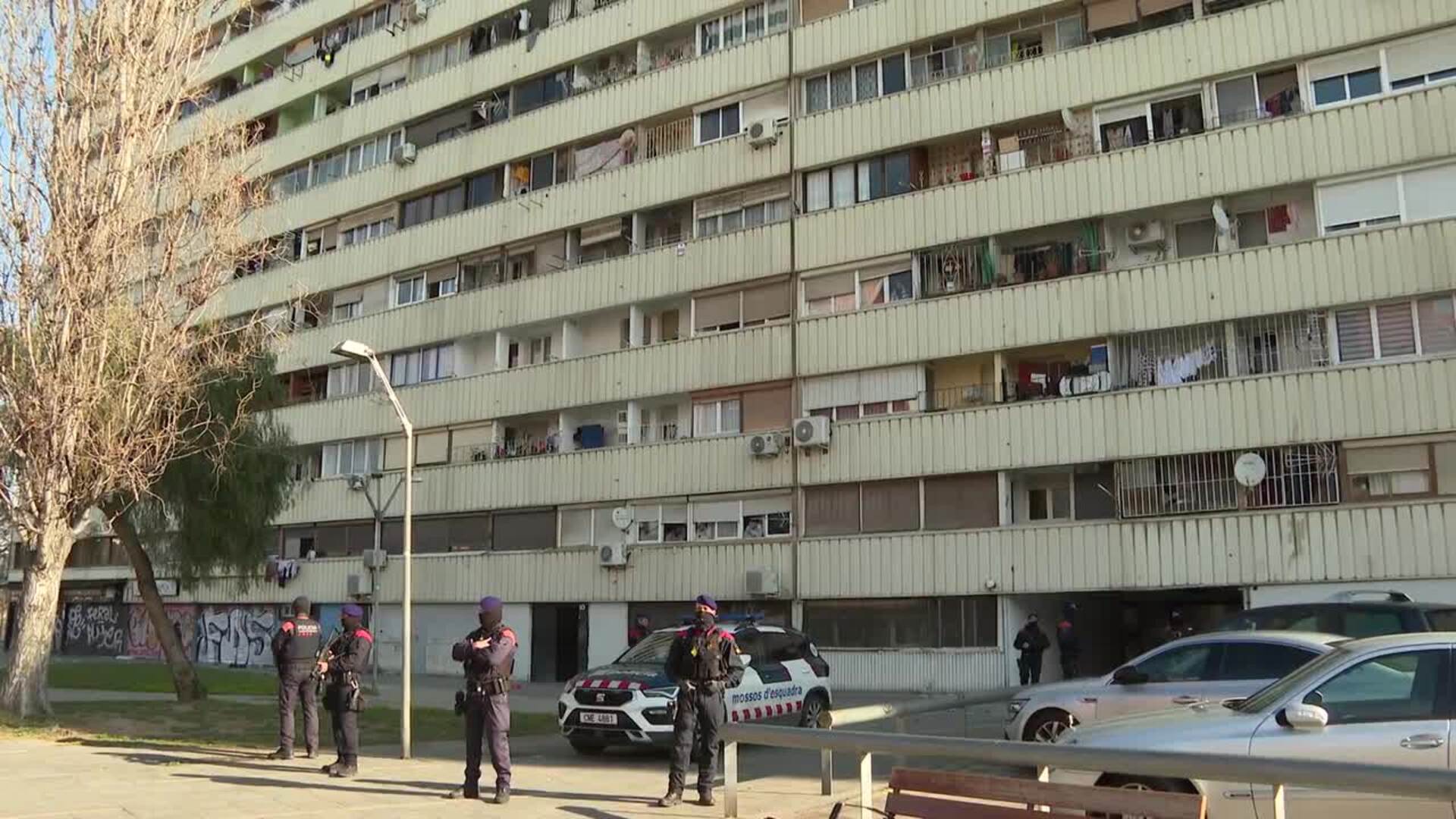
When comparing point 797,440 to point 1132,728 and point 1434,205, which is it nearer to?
point 1434,205

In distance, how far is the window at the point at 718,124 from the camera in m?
29.5

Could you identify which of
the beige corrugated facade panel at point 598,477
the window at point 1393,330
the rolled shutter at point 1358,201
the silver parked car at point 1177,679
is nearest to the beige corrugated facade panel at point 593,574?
the beige corrugated facade panel at point 598,477

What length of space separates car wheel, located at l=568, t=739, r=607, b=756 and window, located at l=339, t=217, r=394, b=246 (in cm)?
2678

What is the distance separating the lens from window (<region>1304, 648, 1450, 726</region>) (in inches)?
Result: 268

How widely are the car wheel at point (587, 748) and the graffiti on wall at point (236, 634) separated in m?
26.9

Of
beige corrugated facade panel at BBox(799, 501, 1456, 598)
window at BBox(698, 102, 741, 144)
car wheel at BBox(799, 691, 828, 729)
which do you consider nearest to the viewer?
car wheel at BBox(799, 691, 828, 729)

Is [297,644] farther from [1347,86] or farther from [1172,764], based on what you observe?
[1347,86]

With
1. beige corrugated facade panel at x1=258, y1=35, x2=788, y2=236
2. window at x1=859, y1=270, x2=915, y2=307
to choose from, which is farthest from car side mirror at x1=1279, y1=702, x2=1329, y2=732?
beige corrugated facade panel at x1=258, y1=35, x2=788, y2=236

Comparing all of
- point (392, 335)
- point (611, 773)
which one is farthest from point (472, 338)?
point (611, 773)

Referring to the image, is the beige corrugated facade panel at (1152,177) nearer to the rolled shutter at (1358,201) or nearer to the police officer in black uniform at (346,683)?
the rolled shutter at (1358,201)

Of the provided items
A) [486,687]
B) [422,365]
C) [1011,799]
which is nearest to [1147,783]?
[1011,799]

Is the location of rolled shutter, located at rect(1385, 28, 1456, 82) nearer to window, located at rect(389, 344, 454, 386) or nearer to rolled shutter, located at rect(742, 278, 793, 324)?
rolled shutter, located at rect(742, 278, 793, 324)

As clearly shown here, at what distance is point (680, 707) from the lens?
396 inches

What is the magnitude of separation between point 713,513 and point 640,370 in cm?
434
